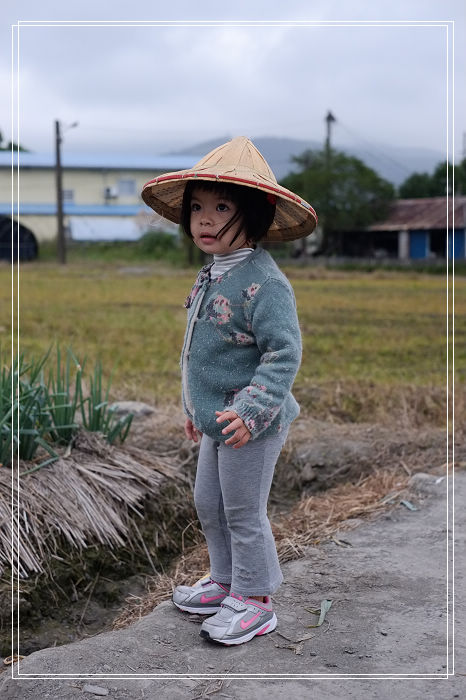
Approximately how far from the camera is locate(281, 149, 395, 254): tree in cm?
1323

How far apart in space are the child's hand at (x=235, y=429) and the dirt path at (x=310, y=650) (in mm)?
526

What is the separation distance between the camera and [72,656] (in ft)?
6.59

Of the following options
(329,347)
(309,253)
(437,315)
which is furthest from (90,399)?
(309,253)

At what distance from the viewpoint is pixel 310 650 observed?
208 cm

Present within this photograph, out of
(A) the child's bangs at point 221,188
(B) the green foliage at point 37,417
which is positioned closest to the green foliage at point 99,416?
(B) the green foliage at point 37,417

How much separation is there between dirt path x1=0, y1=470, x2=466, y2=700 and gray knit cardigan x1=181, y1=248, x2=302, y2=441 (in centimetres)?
53

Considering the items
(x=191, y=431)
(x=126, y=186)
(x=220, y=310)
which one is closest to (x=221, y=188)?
(x=220, y=310)

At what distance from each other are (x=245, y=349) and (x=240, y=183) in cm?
41

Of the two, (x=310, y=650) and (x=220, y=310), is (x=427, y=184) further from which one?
(x=310, y=650)

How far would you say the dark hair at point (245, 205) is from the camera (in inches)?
82.5

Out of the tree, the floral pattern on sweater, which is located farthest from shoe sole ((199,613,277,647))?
the tree

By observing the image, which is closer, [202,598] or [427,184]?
[202,598]

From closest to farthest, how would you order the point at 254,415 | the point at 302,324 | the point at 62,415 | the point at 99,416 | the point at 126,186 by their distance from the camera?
1. the point at 254,415
2. the point at 62,415
3. the point at 99,416
4. the point at 302,324
5. the point at 126,186

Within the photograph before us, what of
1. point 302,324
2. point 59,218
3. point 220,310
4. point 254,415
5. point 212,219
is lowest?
point 254,415
